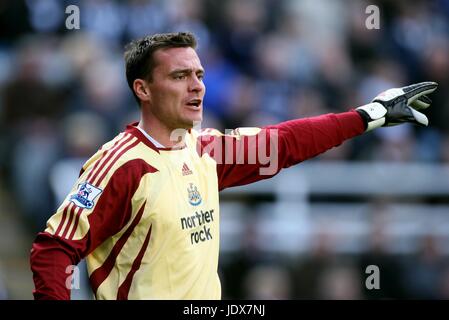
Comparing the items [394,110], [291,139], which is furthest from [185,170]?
[394,110]

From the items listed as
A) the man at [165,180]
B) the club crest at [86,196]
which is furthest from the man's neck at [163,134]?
the club crest at [86,196]

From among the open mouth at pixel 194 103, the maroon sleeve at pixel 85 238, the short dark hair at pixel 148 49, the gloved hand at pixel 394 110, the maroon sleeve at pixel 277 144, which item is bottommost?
the maroon sleeve at pixel 85 238

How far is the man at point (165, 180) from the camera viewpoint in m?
5.20

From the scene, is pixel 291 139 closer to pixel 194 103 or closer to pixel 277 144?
pixel 277 144

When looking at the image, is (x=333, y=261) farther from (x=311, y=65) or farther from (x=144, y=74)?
(x=144, y=74)

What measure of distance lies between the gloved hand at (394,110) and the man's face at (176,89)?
0.92m

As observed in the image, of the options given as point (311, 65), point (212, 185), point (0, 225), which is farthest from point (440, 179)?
point (212, 185)

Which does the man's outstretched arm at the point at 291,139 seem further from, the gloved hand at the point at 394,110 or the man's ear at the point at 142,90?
the man's ear at the point at 142,90

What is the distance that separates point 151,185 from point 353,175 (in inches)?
209

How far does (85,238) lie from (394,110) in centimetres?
183

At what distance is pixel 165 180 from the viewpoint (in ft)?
17.7

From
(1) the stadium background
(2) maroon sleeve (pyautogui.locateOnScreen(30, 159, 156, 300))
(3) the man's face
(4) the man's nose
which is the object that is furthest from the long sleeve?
(1) the stadium background

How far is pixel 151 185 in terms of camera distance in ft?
17.5

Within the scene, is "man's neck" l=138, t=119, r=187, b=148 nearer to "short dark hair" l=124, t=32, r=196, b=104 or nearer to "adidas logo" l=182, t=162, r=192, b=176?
"adidas logo" l=182, t=162, r=192, b=176
